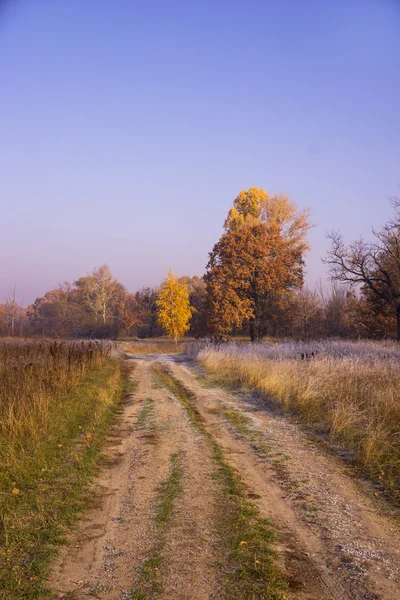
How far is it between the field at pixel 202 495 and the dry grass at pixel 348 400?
4 cm

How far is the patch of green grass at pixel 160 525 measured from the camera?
3291mm

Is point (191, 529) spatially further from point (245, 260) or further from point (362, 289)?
Answer: point (362, 289)

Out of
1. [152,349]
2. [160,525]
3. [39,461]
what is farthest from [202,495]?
[152,349]

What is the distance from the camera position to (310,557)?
3.83m

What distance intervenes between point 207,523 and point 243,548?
0.65m

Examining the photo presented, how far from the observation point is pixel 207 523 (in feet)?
14.6

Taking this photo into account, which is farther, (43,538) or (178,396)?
(178,396)

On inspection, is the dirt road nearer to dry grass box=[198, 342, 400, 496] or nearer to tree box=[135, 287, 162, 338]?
dry grass box=[198, 342, 400, 496]

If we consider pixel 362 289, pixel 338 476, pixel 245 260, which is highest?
pixel 245 260

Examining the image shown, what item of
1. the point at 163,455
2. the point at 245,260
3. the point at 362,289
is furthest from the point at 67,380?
the point at 362,289

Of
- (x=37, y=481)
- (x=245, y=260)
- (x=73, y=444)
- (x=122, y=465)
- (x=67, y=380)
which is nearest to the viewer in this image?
(x=37, y=481)

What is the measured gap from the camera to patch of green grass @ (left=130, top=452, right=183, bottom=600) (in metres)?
3.29

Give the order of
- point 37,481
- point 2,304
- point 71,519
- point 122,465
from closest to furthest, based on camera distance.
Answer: point 71,519, point 37,481, point 122,465, point 2,304

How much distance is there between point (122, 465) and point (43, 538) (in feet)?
7.97
